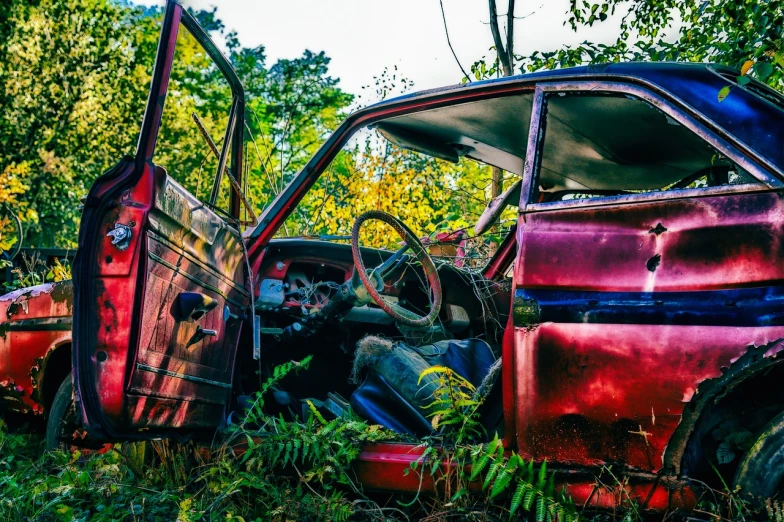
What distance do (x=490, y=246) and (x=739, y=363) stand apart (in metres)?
3.04

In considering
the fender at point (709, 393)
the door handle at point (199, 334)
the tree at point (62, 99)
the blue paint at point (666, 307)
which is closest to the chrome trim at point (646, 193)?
the blue paint at point (666, 307)

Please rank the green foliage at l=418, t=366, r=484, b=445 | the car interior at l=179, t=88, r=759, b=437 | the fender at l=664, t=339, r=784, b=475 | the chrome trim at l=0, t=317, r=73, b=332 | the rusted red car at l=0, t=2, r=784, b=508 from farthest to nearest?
1. the chrome trim at l=0, t=317, r=73, b=332
2. the car interior at l=179, t=88, r=759, b=437
3. the green foliage at l=418, t=366, r=484, b=445
4. the rusted red car at l=0, t=2, r=784, b=508
5. the fender at l=664, t=339, r=784, b=475

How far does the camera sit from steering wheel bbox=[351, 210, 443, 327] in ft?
11.8

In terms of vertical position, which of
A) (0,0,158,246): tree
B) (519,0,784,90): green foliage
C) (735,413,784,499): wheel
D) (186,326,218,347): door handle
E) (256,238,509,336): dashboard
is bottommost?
(735,413,784,499): wheel

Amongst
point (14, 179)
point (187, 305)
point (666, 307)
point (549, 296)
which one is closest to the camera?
point (666, 307)

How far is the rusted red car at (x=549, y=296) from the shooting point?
228cm

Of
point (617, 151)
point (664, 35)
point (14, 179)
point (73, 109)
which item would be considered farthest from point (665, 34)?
point (73, 109)

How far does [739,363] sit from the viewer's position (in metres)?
2.19

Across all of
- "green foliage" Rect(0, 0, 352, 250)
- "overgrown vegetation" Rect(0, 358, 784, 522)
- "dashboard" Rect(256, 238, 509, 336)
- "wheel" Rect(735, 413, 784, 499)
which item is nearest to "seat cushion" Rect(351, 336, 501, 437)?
"overgrown vegetation" Rect(0, 358, 784, 522)

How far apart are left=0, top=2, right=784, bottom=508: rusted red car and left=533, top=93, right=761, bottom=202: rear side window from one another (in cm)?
2

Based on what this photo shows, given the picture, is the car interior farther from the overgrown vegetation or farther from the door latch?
the door latch

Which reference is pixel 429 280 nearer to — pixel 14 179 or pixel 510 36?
pixel 510 36

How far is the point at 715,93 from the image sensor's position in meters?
2.56

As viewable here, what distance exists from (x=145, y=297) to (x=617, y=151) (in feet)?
8.21
